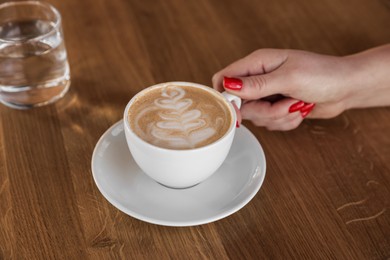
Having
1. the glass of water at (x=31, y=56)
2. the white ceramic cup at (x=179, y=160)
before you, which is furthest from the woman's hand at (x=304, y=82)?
the glass of water at (x=31, y=56)

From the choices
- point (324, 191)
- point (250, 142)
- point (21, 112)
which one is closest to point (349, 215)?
point (324, 191)

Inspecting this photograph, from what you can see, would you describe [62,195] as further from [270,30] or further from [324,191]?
[270,30]

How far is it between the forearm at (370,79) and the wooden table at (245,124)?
2 cm

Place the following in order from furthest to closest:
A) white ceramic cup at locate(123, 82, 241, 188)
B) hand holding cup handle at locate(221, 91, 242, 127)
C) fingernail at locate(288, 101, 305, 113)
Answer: fingernail at locate(288, 101, 305, 113) < hand holding cup handle at locate(221, 91, 242, 127) < white ceramic cup at locate(123, 82, 241, 188)

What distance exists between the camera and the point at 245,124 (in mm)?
1078

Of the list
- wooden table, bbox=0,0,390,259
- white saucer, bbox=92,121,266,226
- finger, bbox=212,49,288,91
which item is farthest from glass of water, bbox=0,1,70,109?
finger, bbox=212,49,288,91

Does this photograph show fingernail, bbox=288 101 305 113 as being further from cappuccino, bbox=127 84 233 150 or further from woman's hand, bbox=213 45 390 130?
cappuccino, bbox=127 84 233 150

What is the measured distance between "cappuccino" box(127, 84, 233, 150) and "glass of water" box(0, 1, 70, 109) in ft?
0.88

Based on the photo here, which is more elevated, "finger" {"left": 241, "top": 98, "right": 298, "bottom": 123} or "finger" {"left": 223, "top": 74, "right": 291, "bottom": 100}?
"finger" {"left": 223, "top": 74, "right": 291, "bottom": 100}

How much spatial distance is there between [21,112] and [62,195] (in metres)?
0.26

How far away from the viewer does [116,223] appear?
86 centimetres

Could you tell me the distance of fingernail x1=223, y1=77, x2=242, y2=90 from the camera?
0.99 meters

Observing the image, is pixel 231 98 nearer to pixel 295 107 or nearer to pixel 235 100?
pixel 235 100

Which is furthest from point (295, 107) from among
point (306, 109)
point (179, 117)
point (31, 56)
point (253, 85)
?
point (31, 56)
